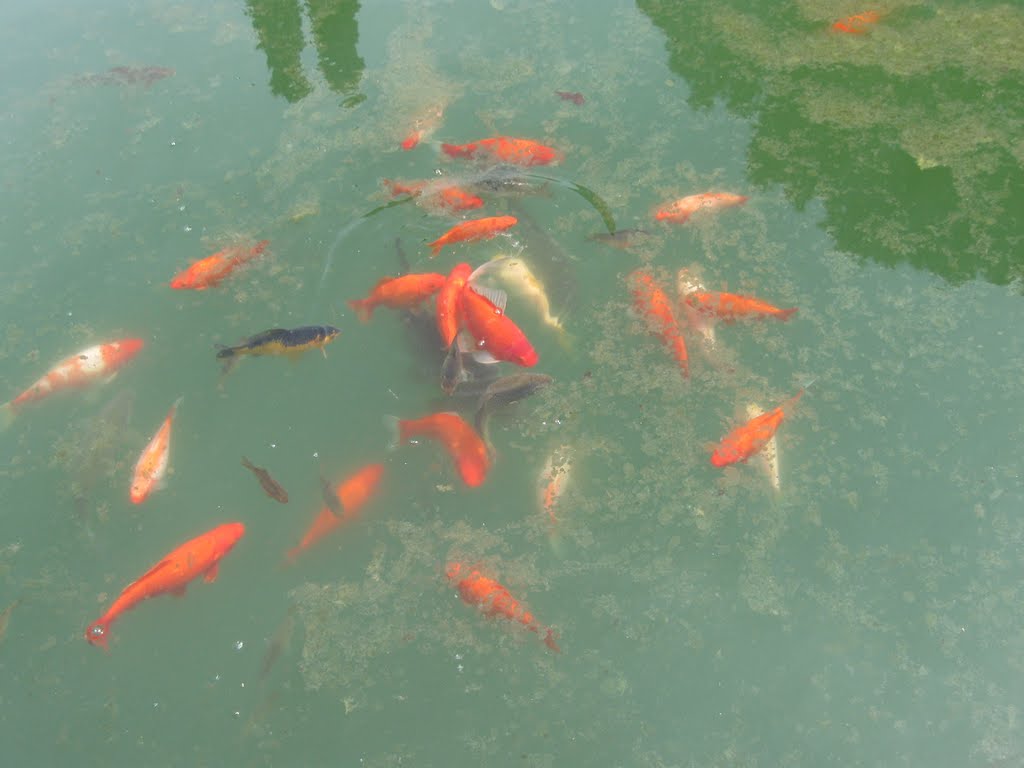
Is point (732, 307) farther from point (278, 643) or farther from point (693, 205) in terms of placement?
point (278, 643)

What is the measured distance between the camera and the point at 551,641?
2.67 meters

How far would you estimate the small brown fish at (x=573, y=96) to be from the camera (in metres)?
4.37

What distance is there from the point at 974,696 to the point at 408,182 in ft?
11.1

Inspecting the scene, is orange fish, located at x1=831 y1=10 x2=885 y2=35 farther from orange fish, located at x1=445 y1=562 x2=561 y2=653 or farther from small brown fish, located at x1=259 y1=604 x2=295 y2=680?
small brown fish, located at x1=259 y1=604 x2=295 y2=680

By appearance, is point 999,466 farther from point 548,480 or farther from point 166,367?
point 166,367

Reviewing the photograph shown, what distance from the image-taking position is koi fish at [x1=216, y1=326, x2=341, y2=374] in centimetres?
306

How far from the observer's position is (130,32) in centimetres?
529

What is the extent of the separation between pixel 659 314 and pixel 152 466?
229 centimetres

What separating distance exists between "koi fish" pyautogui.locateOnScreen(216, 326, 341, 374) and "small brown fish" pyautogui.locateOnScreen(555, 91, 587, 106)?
7.04 feet

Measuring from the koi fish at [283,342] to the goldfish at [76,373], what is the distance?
592mm

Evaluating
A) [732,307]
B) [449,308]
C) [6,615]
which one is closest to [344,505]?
[449,308]

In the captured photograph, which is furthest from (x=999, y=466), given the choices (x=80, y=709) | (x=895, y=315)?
(x=80, y=709)

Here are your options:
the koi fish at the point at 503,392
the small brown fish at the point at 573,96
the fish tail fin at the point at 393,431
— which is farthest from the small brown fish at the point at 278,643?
the small brown fish at the point at 573,96

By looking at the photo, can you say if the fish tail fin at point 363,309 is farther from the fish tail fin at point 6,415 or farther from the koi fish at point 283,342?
the fish tail fin at point 6,415
